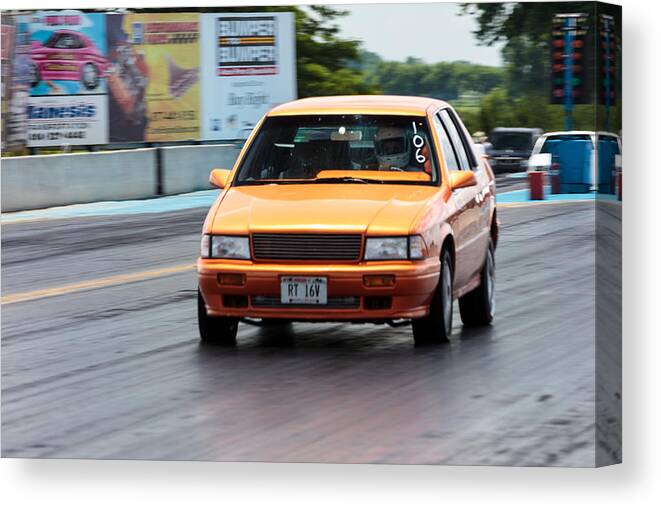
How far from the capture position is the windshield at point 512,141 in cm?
1402

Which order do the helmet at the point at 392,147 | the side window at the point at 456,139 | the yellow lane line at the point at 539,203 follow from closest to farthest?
the yellow lane line at the point at 539,203
the helmet at the point at 392,147
the side window at the point at 456,139

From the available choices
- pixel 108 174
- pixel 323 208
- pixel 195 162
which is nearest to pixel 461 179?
pixel 323 208

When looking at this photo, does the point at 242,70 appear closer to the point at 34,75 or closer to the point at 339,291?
the point at 34,75

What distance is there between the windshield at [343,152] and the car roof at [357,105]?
0.05 meters

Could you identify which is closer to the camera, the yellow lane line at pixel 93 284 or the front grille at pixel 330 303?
the front grille at pixel 330 303

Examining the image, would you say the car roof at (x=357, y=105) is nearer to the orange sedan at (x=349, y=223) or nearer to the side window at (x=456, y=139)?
the orange sedan at (x=349, y=223)

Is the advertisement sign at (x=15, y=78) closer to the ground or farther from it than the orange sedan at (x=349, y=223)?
farther from it

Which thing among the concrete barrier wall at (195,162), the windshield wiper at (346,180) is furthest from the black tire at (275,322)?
the concrete barrier wall at (195,162)

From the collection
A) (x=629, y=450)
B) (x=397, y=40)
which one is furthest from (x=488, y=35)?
(x=629, y=450)

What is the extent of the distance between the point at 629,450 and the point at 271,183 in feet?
10.5

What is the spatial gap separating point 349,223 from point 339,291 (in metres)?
0.46

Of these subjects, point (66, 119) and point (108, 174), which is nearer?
point (66, 119)

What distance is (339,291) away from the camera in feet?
42.1

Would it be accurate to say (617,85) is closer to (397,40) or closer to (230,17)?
(397,40)
